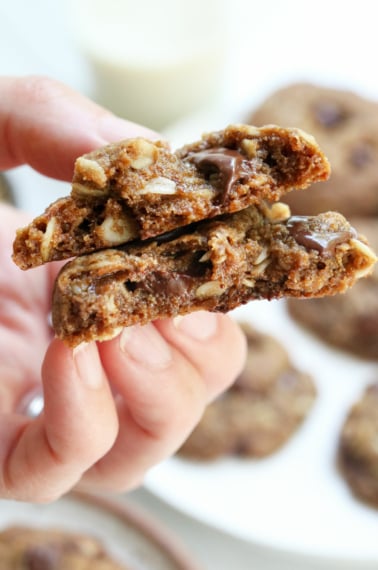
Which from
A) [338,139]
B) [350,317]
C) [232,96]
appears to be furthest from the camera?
[232,96]

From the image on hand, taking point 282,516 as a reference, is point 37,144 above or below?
above

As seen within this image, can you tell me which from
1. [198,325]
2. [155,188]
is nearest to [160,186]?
[155,188]

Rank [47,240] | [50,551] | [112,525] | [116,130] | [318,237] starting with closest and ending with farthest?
1. [47,240]
2. [318,237]
3. [116,130]
4. [50,551]
5. [112,525]

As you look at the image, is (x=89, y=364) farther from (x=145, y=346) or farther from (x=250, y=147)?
(x=250, y=147)

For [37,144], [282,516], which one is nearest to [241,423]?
[282,516]

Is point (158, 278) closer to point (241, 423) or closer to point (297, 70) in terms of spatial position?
point (241, 423)

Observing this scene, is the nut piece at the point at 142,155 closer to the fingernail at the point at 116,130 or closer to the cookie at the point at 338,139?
the fingernail at the point at 116,130
